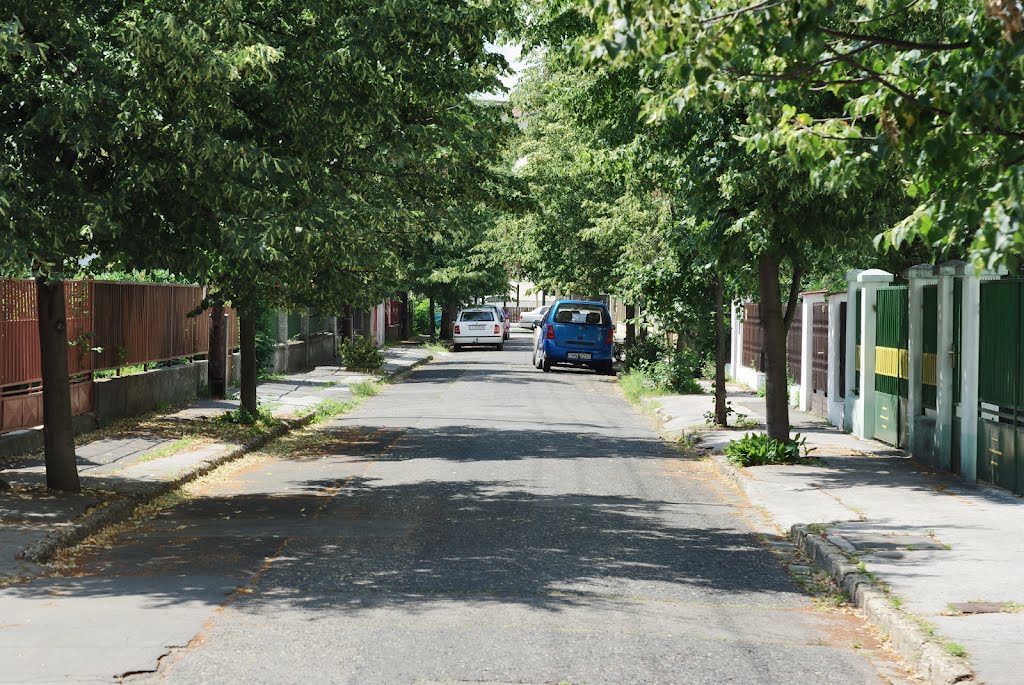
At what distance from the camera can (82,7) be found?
1066 cm

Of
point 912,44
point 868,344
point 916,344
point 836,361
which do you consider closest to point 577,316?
point 836,361

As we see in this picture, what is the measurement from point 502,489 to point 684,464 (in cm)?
369

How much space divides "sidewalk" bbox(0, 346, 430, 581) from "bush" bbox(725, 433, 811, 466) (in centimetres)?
612

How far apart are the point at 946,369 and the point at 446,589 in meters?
7.99

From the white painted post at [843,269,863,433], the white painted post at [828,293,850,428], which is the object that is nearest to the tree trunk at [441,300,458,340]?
the white painted post at [828,293,850,428]

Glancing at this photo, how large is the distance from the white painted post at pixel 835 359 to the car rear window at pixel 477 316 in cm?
3273

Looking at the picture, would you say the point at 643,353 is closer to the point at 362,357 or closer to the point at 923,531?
the point at 362,357

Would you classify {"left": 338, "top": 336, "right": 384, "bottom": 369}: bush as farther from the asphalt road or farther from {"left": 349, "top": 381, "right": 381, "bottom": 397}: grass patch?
the asphalt road

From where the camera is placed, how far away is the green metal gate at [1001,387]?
12156 millimetres

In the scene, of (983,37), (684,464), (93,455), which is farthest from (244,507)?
(983,37)

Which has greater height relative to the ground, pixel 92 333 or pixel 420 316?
pixel 92 333

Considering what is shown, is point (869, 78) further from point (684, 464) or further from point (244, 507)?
point (684, 464)

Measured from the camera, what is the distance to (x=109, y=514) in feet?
36.3

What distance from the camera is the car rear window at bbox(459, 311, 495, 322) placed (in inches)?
2067
